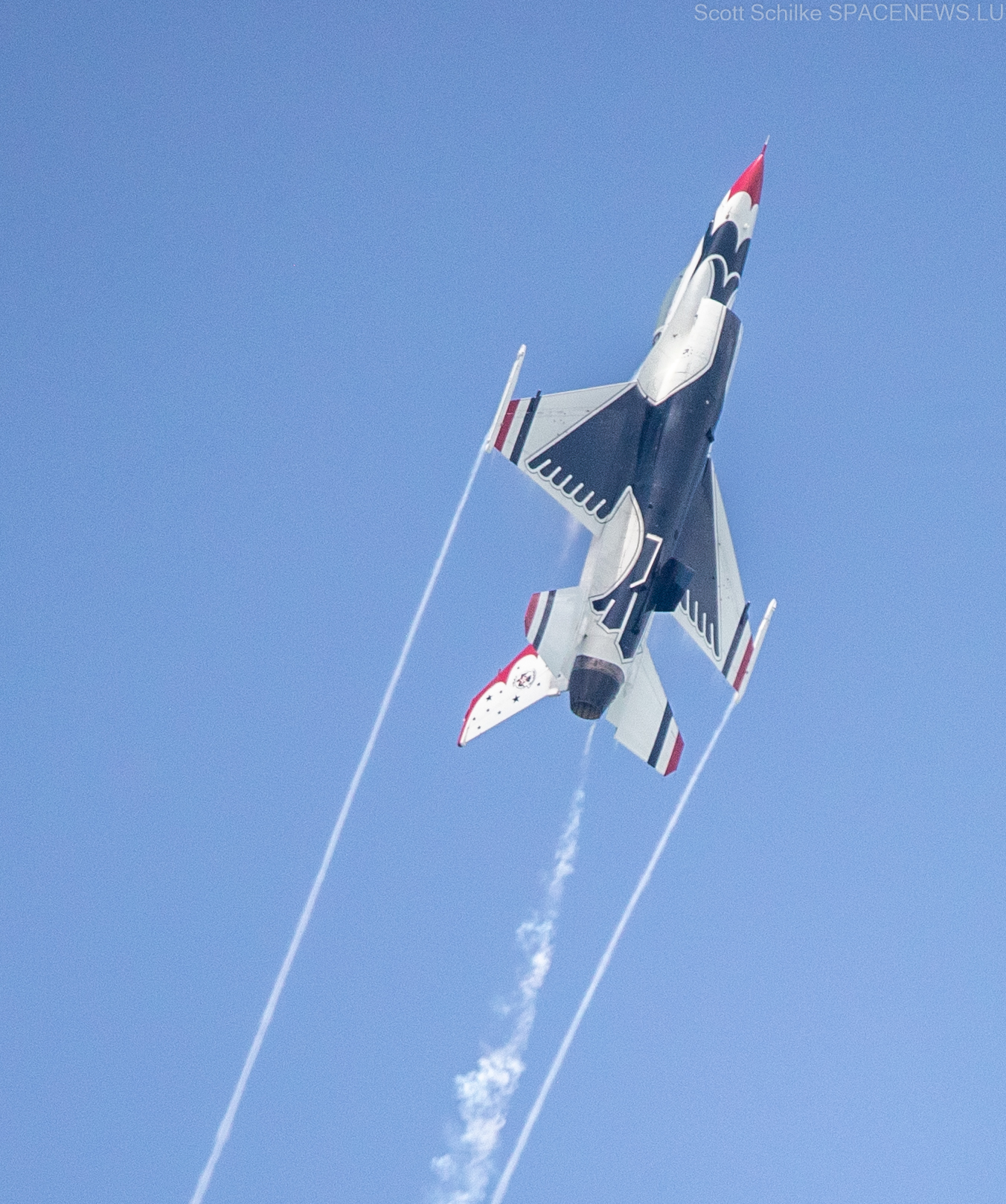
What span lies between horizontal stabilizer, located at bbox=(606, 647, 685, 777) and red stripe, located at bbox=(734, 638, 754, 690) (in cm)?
229

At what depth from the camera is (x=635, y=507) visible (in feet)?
102

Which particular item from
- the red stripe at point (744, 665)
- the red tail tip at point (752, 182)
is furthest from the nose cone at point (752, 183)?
Answer: the red stripe at point (744, 665)

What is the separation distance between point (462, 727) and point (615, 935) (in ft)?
22.4

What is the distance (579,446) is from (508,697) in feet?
21.1

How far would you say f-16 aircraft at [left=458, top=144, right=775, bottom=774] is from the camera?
99.7 feet

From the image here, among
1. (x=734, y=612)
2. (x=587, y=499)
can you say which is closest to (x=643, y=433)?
(x=587, y=499)

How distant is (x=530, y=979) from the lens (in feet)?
109

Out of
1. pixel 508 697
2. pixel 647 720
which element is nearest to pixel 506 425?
pixel 508 697

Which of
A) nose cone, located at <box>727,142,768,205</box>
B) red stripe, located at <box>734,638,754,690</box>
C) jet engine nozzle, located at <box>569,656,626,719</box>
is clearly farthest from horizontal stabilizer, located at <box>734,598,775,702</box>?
nose cone, located at <box>727,142,768,205</box>

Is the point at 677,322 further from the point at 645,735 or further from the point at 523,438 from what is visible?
the point at 645,735

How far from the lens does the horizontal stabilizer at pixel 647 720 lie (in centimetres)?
3209

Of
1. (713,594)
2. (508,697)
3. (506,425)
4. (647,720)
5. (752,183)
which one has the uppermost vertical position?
(752,183)

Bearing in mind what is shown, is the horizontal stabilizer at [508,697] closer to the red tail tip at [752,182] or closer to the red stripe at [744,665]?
the red stripe at [744,665]

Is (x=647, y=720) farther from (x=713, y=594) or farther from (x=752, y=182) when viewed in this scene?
(x=752, y=182)
